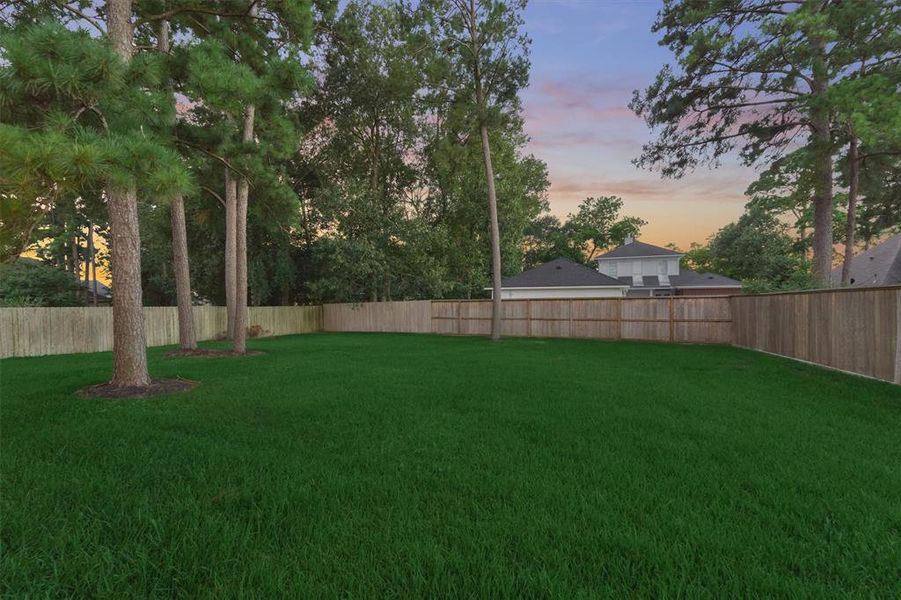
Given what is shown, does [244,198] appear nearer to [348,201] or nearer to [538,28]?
[348,201]

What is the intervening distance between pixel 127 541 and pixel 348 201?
694 inches

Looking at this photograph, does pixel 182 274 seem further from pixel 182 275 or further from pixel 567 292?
pixel 567 292

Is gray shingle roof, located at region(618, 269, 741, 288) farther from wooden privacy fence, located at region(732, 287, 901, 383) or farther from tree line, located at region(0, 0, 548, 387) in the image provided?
wooden privacy fence, located at region(732, 287, 901, 383)

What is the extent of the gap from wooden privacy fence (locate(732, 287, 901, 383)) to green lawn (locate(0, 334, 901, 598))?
3.64 ft

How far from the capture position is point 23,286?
19.5 metres

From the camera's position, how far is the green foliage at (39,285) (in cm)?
1908

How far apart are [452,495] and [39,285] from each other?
84.9ft

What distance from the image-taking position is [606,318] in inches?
579

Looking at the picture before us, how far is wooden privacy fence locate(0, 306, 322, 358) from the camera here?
36.0 feet

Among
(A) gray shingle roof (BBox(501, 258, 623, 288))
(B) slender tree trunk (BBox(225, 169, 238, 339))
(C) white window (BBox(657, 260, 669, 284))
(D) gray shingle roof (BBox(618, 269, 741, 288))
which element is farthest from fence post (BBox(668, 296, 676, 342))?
(C) white window (BBox(657, 260, 669, 284))

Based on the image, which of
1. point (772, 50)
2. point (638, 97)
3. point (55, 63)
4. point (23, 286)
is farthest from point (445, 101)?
point (23, 286)

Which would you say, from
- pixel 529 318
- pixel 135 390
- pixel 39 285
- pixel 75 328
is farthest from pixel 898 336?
pixel 39 285

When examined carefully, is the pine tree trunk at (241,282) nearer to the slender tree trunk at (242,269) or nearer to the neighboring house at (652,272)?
the slender tree trunk at (242,269)

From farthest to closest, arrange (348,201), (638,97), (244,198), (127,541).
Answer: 1. (348,201)
2. (638,97)
3. (244,198)
4. (127,541)
